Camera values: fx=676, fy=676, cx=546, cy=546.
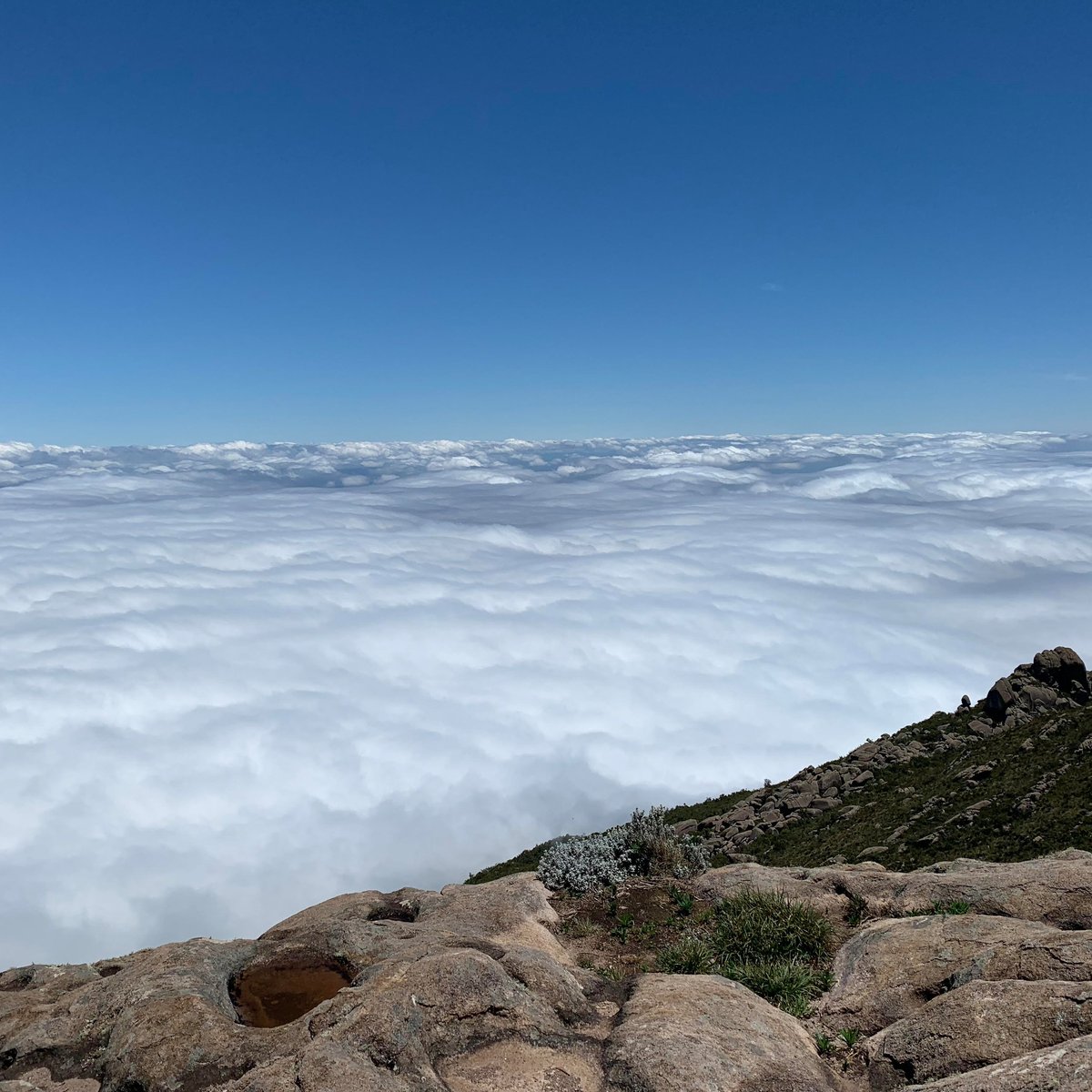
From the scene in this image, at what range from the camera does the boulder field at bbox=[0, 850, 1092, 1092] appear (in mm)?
6762

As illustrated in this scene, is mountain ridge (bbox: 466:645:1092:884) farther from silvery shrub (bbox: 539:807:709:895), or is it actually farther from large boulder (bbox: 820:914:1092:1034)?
large boulder (bbox: 820:914:1092:1034)

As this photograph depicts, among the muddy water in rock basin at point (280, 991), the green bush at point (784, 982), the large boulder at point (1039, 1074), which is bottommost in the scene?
the muddy water in rock basin at point (280, 991)

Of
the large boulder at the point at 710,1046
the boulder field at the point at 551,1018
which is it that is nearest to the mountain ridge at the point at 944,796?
the boulder field at the point at 551,1018

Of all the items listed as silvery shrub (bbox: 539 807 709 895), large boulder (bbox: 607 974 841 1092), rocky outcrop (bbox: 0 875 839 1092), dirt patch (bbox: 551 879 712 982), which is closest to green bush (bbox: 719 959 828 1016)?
large boulder (bbox: 607 974 841 1092)

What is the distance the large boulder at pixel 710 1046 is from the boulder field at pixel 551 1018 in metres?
0.02

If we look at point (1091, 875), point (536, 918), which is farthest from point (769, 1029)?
point (1091, 875)

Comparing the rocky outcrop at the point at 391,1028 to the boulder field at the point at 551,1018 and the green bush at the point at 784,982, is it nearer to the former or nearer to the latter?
the boulder field at the point at 551,1018

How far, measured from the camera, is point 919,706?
13375cm

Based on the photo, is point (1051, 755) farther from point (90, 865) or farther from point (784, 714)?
point (90, 865)

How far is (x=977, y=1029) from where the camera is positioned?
272 inches

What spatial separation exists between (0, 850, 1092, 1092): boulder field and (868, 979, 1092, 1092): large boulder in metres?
0.02

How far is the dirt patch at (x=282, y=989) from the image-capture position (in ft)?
30.5

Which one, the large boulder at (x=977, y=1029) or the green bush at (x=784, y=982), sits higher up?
the large boulder at (x=977, y=1029)

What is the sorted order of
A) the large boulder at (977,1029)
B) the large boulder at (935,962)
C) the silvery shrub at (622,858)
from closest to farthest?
the large boulder at (977,1029), the large boulder at (935,962), the silvery shrub at (622,858)
